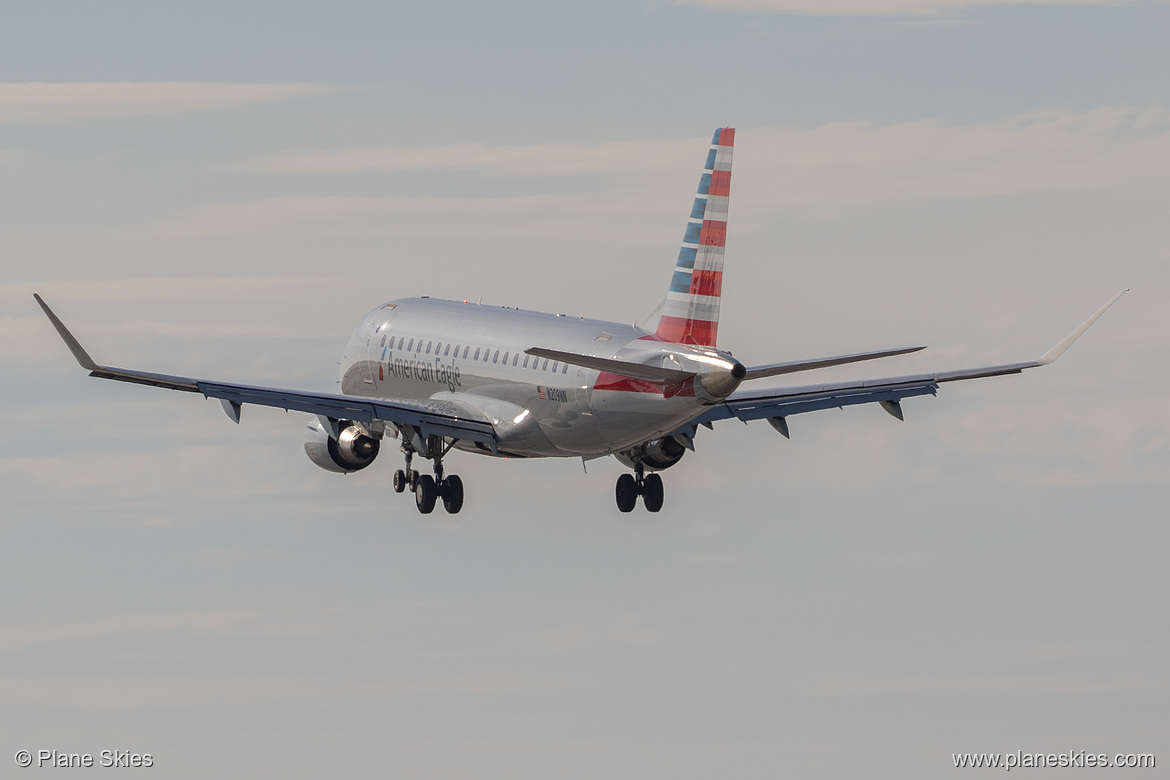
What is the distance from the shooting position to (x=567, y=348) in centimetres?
8300

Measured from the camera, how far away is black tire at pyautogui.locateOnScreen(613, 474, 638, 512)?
8856 cm

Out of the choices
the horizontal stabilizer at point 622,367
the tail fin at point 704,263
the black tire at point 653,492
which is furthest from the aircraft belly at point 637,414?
the black tire at point 653,492

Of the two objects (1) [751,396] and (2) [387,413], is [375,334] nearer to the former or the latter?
(2) [387,413]

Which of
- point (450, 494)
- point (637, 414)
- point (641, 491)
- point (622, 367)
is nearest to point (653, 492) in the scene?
point (641, 491)

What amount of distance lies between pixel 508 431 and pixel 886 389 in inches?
518

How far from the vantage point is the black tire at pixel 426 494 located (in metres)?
88.1

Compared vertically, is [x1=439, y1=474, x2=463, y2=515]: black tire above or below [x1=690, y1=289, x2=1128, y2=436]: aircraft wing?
below

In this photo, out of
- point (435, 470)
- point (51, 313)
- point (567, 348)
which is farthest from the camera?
point (435, 470)

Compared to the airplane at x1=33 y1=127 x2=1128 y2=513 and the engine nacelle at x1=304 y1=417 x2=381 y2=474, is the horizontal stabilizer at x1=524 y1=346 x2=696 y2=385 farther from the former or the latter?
the engine nacelle at x1=304 y1=417 x2=381 y2=474

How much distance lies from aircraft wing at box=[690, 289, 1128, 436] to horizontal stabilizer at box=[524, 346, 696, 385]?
7852 millimetres

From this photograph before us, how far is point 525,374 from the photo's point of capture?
8425cm

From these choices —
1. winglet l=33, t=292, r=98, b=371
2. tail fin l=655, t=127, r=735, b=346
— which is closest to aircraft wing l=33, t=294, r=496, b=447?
winglet l=33, t=292, r=98, b=371

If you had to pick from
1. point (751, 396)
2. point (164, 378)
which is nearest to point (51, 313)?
point (164, 378)

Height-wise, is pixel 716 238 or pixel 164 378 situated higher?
pixel 716 238
